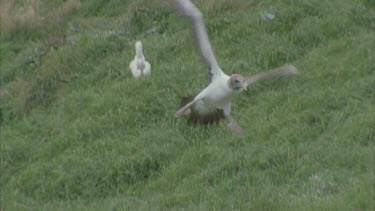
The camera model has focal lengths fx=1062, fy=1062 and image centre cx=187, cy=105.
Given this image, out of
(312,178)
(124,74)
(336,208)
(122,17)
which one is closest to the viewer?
(336,208)

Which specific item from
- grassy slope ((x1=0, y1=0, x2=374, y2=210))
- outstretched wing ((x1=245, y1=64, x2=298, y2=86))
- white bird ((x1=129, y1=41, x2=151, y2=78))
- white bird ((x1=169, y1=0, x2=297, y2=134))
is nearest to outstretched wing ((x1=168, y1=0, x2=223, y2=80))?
white bird ((x1=169, y1=0, x2=297, y2=134))

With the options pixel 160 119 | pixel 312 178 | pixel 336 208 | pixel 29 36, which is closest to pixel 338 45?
pixel 160 119

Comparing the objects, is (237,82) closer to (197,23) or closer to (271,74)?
(271,74)

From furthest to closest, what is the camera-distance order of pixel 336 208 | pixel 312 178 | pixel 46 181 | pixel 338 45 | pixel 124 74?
1. pixel 124 74
2. pixel 338 45
3. pixel 46 181
4. pixel 312 178
5. pixel 336 208

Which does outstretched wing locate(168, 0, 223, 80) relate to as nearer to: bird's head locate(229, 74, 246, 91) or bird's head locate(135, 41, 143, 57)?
bird's head locate(229, 74, 246, 91)

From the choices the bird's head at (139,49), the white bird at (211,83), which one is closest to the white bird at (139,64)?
the bird's head at (139,49)

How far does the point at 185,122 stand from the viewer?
11250 millimetres

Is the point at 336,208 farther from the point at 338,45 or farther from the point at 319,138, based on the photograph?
the point at 338,45

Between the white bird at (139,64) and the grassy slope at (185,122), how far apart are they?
122 mm

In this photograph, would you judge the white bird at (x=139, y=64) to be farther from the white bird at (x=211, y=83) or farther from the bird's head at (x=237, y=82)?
the bird's head at (x=237, y=82)

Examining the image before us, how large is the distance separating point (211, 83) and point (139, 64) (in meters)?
5.38

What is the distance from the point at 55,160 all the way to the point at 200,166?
1.89 metres

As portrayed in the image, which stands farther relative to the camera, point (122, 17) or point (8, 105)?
point (122, 17)

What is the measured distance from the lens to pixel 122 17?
14789 millimetres
